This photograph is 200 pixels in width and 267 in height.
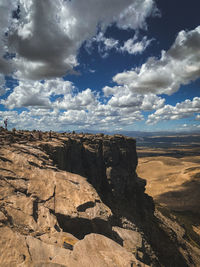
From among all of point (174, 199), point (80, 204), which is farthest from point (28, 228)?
point (174, 199)

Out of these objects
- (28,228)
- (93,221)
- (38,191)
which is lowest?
(93,221)

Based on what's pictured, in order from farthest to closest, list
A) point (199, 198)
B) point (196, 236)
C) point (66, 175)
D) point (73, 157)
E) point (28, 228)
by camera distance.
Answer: point (199, 198), point (196, 236), point (73, 157), point (66, 175), point (28, 228)

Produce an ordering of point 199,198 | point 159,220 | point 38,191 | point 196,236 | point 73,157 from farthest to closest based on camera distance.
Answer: point 199,198, point 196,236, point 159,220, point 73,157, point 38,191

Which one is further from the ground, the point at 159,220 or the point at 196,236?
the point at 159,220

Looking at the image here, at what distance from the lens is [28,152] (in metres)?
21.4

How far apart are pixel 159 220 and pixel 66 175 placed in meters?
47.4

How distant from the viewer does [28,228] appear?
11781mm

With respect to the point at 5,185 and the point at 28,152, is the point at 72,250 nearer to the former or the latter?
the point at 5,185

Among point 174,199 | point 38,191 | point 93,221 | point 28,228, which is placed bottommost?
point 174,199

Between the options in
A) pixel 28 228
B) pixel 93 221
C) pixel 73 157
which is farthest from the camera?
pixel 73 157

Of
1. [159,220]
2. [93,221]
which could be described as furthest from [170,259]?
[93,221]

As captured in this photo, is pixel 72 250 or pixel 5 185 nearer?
pixel 72 250

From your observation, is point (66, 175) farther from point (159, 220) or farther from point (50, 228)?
point (159, 220)

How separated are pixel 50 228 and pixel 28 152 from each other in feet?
39.1
